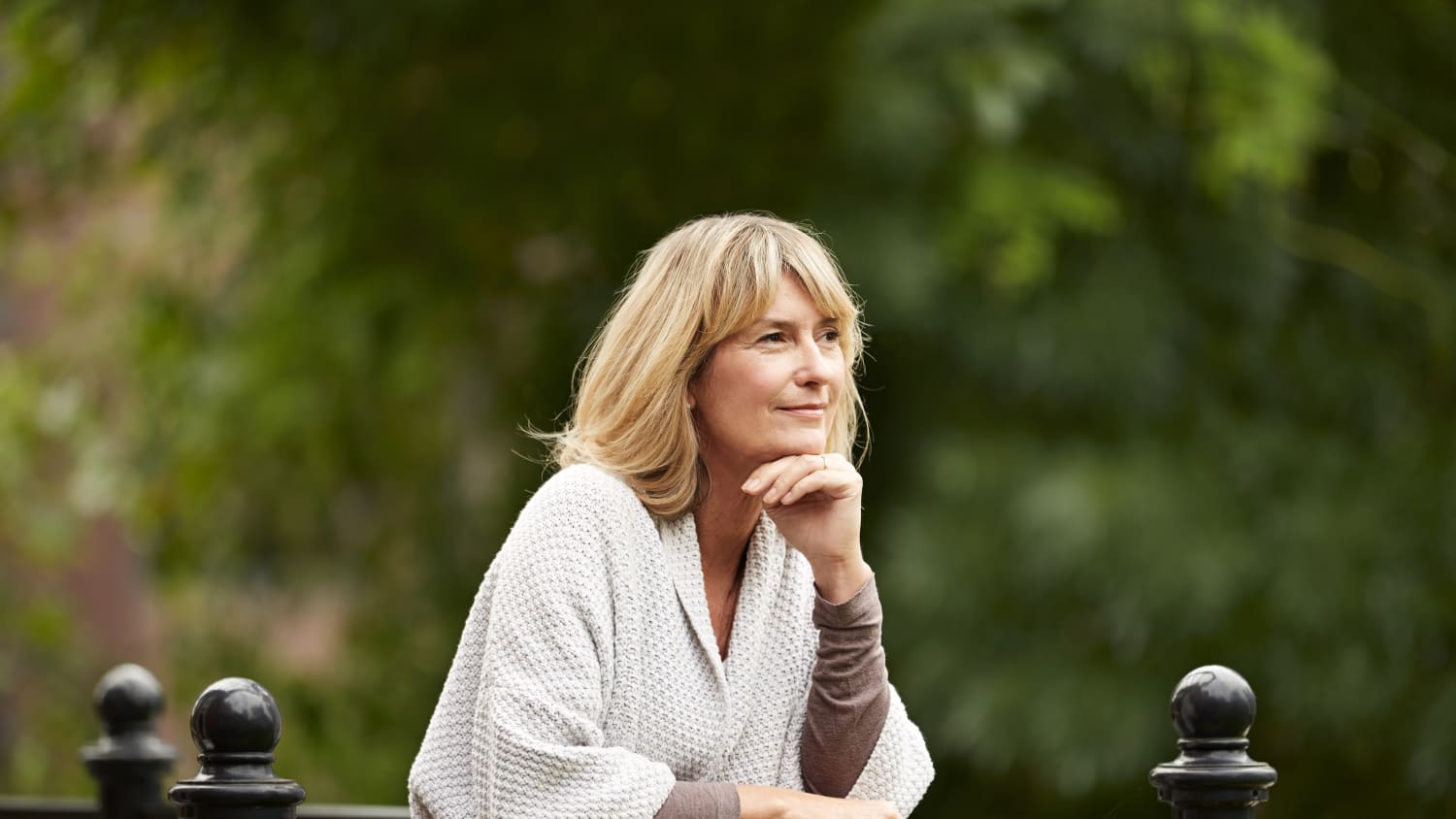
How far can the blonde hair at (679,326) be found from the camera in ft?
8.23

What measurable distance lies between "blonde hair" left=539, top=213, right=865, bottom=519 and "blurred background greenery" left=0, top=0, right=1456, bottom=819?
2.77 metres

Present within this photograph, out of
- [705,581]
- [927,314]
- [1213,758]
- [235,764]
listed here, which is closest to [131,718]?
[235,764]

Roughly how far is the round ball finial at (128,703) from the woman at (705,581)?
1719 millimetres

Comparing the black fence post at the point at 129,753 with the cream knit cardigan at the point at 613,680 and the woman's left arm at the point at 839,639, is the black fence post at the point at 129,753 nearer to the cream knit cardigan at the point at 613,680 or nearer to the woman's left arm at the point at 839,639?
the cream knit cardigan at the point at 613,680

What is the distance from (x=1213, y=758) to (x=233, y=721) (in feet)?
4.77

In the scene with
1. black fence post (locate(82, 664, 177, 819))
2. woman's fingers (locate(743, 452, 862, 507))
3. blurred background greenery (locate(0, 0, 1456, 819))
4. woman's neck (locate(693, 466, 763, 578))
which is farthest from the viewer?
blurred background greenery (locate(0, 0, 1456, 819))

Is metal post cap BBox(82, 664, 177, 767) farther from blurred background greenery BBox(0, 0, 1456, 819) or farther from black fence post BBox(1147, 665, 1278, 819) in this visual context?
black fence post BBox(1147, 665, 1278, 819)

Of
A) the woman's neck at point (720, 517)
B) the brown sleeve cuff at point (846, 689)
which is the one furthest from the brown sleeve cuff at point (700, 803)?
the woman's neck at point (720, 517)

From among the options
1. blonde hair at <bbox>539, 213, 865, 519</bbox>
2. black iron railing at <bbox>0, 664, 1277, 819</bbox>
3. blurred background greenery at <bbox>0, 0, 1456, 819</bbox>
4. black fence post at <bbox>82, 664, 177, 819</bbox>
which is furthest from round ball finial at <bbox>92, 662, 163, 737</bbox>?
blurred background greenery at <bbox>0, 0, 1456, 819</bbox>

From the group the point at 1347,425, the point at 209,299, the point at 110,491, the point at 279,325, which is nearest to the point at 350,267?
the point at 279,325

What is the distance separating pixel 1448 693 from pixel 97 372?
541cm

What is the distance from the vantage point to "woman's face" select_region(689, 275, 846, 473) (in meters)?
2.51

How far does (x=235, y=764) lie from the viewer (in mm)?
2678

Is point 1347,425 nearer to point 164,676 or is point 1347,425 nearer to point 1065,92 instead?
point 1065,92
